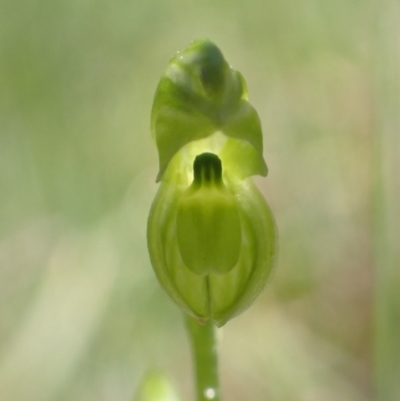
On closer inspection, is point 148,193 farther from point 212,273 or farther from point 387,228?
point 212,273

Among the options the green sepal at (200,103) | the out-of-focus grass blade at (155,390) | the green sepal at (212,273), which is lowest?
the out-of-focus grass blade at (155,390)

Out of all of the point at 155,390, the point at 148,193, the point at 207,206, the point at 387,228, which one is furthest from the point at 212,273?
the point at 148,193

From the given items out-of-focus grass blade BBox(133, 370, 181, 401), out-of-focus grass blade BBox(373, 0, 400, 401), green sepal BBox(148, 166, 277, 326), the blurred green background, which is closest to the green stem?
green sepal BBox(148, 166, 277, 326)

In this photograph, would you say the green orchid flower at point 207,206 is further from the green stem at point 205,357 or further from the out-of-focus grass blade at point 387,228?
the out-of-focus grass blade at point 387,228

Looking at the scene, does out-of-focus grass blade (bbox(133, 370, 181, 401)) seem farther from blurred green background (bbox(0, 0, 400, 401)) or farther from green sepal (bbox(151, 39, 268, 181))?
blurred green background (bbox(0, 0, 400, 401))

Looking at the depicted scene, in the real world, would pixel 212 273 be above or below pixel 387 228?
below

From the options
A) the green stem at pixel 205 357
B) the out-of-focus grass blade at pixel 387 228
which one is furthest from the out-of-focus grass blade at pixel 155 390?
the out-of-focus grass blade at pixel 387 228

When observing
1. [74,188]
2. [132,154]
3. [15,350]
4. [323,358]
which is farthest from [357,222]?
[15,350]
